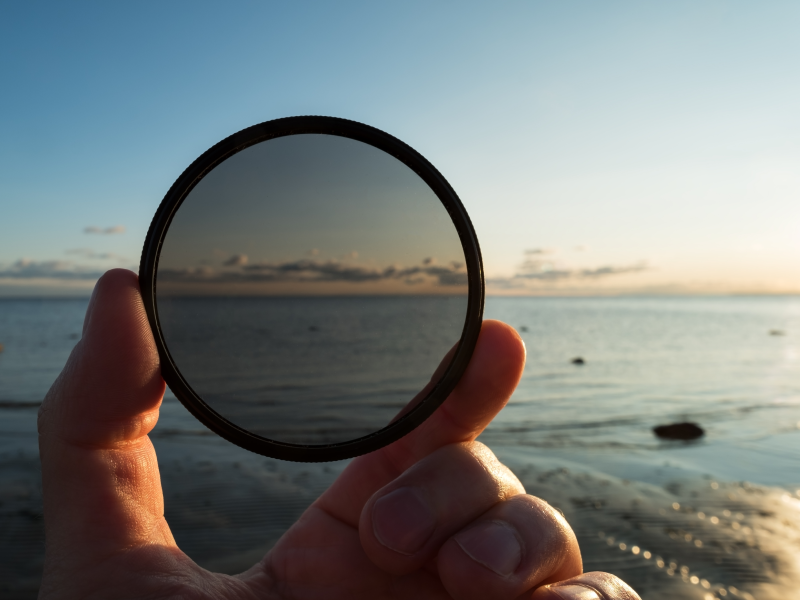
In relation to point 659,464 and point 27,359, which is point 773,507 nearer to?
point 659,464

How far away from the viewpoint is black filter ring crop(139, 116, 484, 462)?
187 cm

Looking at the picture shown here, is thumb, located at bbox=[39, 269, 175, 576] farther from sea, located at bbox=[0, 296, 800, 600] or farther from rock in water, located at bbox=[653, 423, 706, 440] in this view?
rock in water, located at bbox=[653, 423, 706, 440]

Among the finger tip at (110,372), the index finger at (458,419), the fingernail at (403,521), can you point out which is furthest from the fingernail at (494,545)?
the finger tip at (110,372)

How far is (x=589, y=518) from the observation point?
18.2ft

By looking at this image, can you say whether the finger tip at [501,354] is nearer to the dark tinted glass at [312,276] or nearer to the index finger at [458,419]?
the index finger at [458,419]

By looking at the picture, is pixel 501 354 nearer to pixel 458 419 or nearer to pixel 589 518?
pixel 458 419

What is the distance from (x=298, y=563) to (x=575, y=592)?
3.81 ft

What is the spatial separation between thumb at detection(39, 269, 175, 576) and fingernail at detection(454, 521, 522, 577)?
1160 millimetres

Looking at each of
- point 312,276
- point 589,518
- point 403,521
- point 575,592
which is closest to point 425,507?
point 403,521

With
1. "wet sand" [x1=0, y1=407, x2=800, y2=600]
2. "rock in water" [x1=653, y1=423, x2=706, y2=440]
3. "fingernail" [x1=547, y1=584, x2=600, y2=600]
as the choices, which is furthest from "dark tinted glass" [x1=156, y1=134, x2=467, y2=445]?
"rock in water" [x1=653, y1=423, x2=706, y2=440]

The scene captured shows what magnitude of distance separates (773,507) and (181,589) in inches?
291

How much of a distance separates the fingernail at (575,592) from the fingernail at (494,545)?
0.15 meters

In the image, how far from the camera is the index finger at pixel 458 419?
194 cm

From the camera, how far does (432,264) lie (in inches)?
84.4
